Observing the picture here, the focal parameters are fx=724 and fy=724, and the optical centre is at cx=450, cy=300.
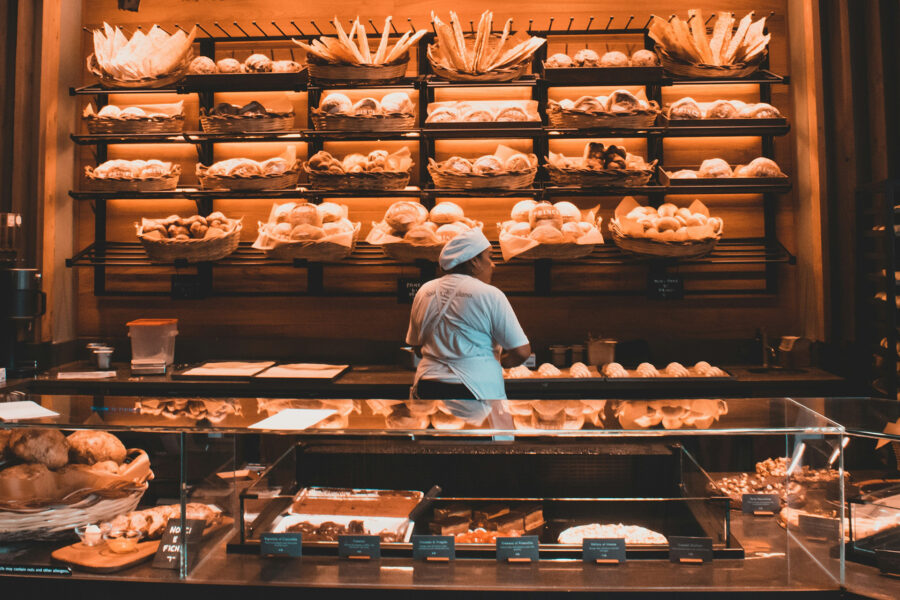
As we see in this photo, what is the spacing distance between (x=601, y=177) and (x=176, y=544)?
2.81m

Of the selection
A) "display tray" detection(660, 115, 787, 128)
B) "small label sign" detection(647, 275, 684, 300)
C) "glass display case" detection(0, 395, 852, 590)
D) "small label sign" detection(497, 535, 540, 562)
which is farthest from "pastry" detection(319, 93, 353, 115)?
"small label sign" detection(497, 535, 540, 562)

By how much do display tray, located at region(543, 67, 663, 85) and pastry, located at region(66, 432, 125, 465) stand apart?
293 centimetres

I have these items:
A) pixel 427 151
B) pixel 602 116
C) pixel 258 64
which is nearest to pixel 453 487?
pixel 602 116

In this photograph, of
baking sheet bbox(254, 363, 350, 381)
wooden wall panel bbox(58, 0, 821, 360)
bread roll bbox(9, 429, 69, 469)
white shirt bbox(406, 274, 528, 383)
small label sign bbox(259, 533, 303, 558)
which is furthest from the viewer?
wooden wall panel bbox(58, 0, 821, 360)

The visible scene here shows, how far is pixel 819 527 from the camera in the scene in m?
1.62

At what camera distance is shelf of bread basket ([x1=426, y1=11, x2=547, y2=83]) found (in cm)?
383

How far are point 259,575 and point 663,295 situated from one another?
114 inches

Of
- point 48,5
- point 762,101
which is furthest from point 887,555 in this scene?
point 48,5

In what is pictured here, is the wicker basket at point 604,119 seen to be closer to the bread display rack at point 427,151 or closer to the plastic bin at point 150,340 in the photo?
the bread display rack at point 427,151

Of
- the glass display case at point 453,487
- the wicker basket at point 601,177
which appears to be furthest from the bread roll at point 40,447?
the wicker basket at point 601,177

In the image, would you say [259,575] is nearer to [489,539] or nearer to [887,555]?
[489,539]

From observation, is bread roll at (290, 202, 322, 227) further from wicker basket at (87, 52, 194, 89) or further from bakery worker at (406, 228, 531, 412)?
bakery worker at (406, 228, 531, 412)

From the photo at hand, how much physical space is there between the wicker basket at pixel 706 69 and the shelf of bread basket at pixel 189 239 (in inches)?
97.8

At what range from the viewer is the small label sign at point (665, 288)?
3.92m
